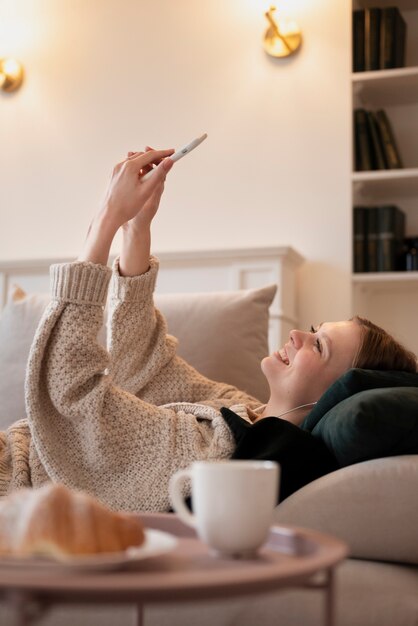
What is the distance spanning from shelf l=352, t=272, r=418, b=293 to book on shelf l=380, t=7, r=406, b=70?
0.80 m

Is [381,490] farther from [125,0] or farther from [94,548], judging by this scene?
[125,0]

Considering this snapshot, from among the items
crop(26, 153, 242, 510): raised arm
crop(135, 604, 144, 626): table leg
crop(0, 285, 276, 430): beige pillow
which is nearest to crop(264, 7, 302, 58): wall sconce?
crop(0, 285, 276, 430): beige pillow

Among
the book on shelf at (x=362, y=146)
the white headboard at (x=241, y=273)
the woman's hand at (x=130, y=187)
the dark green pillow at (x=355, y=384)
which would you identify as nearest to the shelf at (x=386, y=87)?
the book on shelf at (x=362, y=146)

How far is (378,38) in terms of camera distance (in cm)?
343

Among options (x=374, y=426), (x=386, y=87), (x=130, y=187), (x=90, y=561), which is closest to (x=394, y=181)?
(x=386, y=87)

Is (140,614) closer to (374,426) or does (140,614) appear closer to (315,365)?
(374,426)

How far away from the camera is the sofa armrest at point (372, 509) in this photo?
1.24 meters

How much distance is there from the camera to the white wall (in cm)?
349

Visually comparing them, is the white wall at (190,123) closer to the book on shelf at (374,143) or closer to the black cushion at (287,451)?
the book on shelf at (374,143)

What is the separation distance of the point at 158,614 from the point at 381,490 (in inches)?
13.8

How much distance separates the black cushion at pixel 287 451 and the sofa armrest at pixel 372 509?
9cm

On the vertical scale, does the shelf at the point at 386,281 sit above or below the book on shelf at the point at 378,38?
below

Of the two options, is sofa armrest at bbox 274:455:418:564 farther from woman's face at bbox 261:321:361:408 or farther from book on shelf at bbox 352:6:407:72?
book on shelf at bbox 352:6:407:72

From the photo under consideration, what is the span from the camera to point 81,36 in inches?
152
